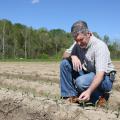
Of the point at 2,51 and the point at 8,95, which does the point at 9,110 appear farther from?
the point at 2,51

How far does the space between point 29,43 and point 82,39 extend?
59.0 meters

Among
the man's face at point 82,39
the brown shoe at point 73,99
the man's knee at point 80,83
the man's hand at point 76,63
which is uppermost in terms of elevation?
the man's face at point 82,39

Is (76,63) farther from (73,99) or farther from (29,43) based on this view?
(29,43)

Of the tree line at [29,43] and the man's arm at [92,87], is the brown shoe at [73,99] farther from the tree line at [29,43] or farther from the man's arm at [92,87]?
the tree line at [29,43]

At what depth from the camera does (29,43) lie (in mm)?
63688

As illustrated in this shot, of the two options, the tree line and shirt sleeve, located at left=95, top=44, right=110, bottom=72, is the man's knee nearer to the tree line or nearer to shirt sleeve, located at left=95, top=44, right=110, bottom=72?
shirt sleeve, located at left=95, top=44, right=110, bottom=72

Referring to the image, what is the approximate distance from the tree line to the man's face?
170 feet

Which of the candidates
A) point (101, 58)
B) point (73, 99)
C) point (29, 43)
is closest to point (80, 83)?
point (73, 99)

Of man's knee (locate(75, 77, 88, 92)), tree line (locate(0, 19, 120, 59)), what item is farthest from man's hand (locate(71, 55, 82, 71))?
tree line (locate(0, 19, 120, 59))

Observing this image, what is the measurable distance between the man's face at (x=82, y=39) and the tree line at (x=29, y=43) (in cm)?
5178

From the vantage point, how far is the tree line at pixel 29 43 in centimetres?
5975

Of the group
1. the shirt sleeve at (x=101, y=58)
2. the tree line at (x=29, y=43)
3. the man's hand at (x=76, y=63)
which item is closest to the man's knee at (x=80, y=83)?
the man's hand at (x=76, y=63)

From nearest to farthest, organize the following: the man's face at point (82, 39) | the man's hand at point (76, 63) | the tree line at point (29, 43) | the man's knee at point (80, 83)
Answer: the man's face at point (82, 39) < the man's knee at point (80, 83) < the man's hand at point (76, 63) < the tree line at point (29, 43)

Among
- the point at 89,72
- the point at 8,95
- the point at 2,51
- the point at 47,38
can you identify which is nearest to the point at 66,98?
the point at 89,72
